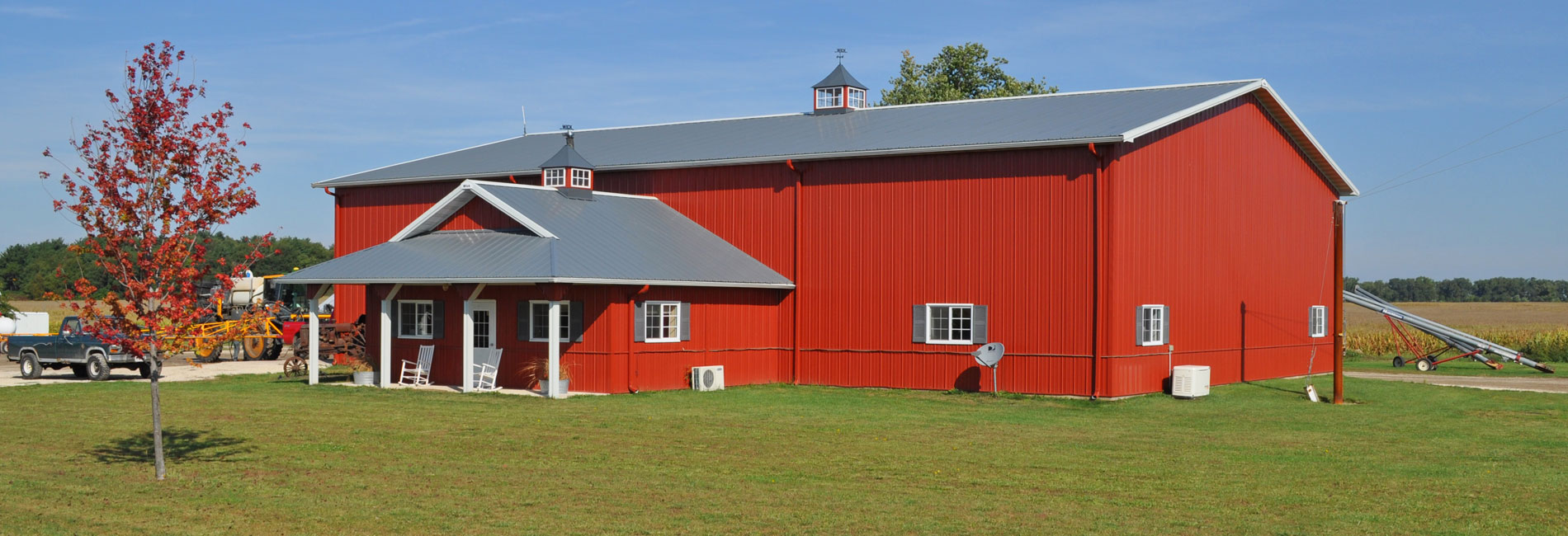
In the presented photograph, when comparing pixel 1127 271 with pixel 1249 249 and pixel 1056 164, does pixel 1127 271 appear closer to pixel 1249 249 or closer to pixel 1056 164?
pixel 1056 164

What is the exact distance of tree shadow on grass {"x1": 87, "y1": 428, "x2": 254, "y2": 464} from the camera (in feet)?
51.4

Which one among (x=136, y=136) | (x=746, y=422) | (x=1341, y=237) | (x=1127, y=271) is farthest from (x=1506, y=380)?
(x=136, y=136)

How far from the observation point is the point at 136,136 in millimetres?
13391

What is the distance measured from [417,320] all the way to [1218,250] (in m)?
17.3

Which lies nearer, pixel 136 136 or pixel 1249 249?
pixel 136 136

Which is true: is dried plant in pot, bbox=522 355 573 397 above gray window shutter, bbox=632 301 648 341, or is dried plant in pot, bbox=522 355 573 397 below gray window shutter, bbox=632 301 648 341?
below

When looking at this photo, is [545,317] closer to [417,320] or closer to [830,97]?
[417,320]

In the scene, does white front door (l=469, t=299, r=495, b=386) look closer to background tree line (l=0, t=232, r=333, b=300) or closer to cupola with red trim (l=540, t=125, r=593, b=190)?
cupola with red trim (l=540, t=125, r=593, b=190)

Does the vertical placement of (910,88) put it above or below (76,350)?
above

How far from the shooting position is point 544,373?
25688mm

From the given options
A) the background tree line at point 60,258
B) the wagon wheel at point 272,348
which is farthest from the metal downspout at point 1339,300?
the background tree line at point 60,258

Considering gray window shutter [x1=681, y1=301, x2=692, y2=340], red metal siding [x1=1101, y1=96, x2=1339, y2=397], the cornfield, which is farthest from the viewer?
the cornfield

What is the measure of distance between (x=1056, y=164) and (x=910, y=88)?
32.7 meters

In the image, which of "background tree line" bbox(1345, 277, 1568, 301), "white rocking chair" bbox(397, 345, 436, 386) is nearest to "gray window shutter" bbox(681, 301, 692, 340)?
"white rocking chair" bbox(397, 345, 436, 386)
